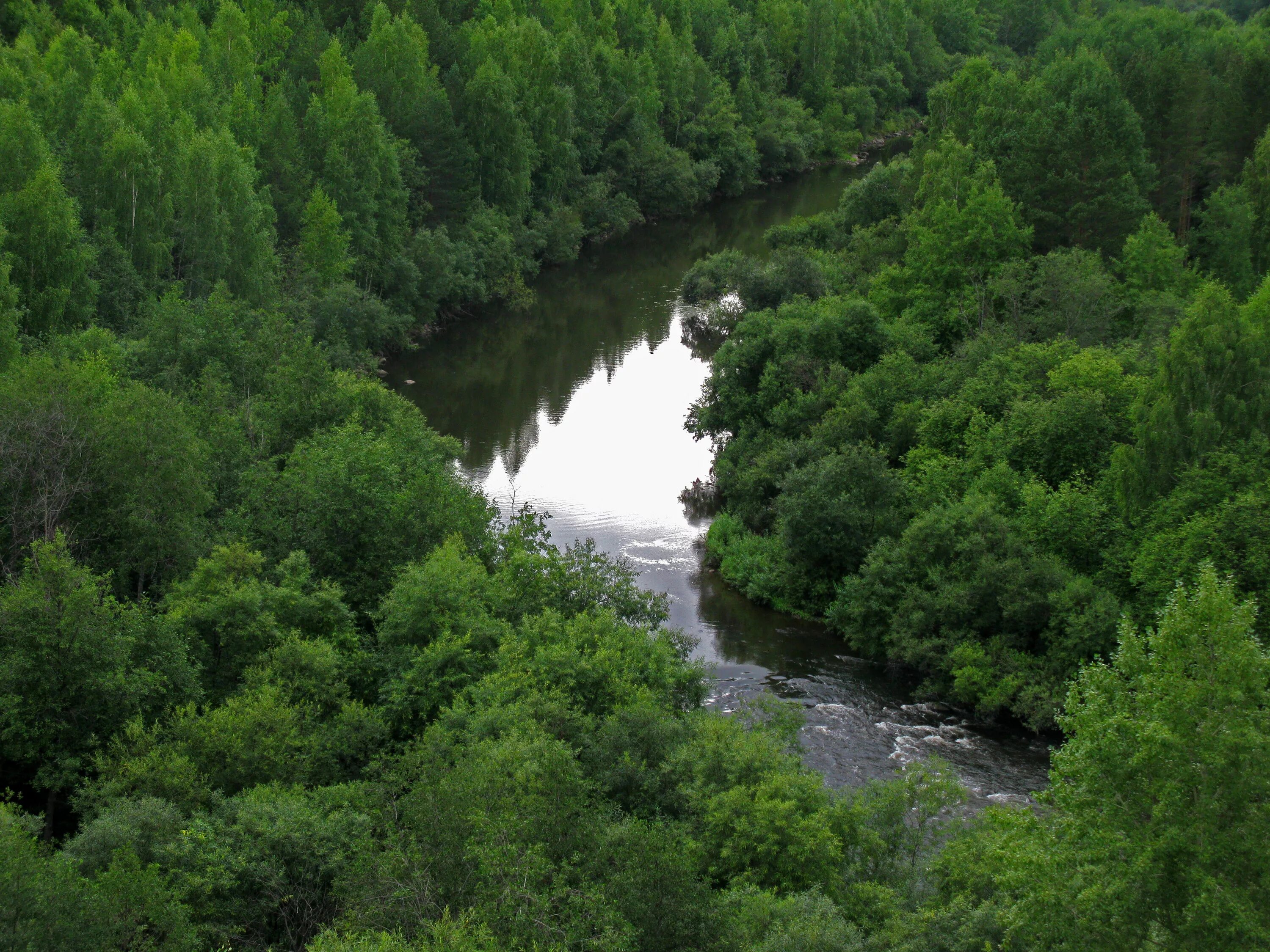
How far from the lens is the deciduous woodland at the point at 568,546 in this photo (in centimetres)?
1947

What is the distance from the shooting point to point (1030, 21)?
165000 mm

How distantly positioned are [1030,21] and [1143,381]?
141314 millimetres

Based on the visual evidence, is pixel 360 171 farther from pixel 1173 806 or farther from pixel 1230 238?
pixel 1173 806

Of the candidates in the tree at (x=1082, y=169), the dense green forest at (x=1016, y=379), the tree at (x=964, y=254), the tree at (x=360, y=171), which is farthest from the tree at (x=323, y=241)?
the tree at (x=1082, y=169)

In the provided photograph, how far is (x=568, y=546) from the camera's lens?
39.6 meters

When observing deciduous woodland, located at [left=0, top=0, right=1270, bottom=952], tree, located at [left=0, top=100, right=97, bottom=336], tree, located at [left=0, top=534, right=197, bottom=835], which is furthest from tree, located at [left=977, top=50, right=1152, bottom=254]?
tree, located at [left=0, top=534, right=197, bottom=835]


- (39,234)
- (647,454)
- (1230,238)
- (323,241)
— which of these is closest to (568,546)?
(647,454)

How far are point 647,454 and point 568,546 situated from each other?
21454 millimetres

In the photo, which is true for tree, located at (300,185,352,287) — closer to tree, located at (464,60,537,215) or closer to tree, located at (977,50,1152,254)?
tree, located at (464,60,537,215)

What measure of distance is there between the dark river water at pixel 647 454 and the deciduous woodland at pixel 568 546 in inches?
66.5

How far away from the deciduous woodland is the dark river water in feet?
5.55

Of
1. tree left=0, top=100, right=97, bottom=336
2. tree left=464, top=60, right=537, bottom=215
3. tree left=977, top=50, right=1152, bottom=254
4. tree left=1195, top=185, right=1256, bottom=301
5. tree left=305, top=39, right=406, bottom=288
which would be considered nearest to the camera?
tree left=0, top=100, right=97, bottom=336

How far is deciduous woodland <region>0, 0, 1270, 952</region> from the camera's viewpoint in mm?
19469

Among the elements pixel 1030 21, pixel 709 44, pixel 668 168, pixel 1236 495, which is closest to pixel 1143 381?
pixel 1236 495
